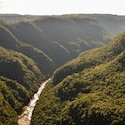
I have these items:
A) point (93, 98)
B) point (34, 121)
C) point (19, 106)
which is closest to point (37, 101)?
point (19, 106)

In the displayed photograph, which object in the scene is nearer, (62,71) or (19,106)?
(19,106)

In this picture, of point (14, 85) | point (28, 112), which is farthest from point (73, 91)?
point (14, 85)

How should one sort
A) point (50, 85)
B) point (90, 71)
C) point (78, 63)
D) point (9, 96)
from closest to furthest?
point (9, 96), point (90, 71), point (50, 85), point (78, 63)

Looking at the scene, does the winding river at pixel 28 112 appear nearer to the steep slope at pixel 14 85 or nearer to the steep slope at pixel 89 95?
the steep slope at pixel 14 85

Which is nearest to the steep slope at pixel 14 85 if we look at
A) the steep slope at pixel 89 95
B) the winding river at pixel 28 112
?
the winding river at pixel 28 112

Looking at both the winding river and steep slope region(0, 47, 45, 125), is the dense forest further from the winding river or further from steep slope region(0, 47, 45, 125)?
the winding river

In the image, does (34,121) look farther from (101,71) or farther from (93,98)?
(101,71)
